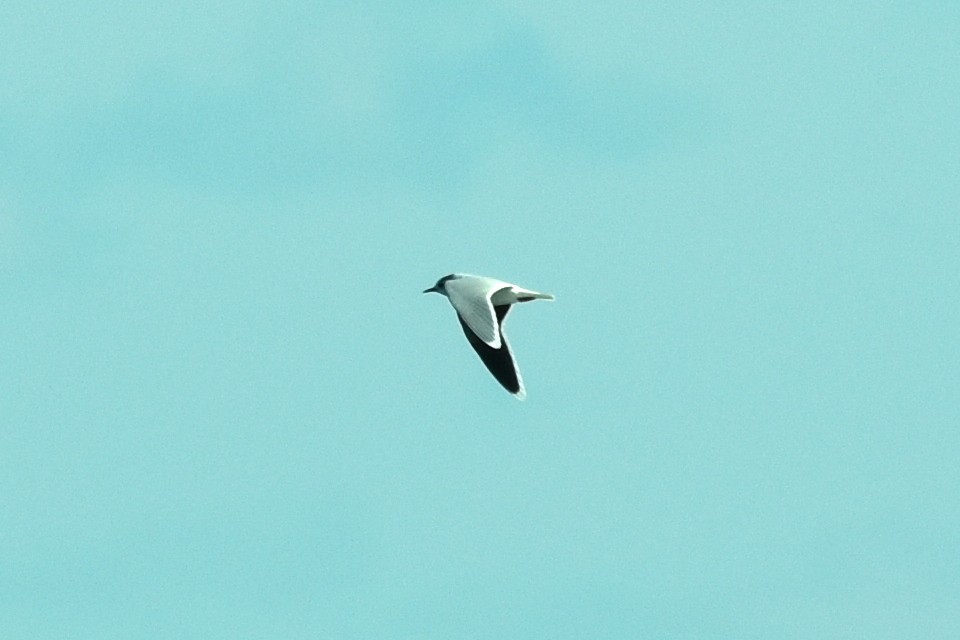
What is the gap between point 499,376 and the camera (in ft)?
225

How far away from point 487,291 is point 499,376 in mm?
2726

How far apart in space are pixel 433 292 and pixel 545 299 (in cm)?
323

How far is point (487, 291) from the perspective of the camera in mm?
66688

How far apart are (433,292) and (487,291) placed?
4.74m

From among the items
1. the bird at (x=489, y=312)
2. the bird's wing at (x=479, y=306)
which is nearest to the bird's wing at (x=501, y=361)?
the bird at (x=489, y=312)

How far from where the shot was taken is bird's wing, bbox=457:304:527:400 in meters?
68.4

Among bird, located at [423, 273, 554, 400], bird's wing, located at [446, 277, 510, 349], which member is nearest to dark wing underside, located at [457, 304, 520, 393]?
bird, located at [423, 273, 554, 400]

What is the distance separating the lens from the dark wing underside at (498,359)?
6851cm

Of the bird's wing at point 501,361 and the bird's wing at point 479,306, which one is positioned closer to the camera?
the bird's wing at point 479,306

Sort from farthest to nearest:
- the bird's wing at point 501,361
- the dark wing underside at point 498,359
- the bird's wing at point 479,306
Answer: the dark wing underside at point 498,359
the bird's wing at point 501,361
the bird's wing at point 479,306

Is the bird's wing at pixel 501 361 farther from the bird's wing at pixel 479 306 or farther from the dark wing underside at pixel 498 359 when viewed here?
the bird's wing at pixel 479 306

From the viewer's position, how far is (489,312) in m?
66.0

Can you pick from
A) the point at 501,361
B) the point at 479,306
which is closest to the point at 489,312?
the point at 479,306

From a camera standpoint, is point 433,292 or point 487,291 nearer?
point 487,291
